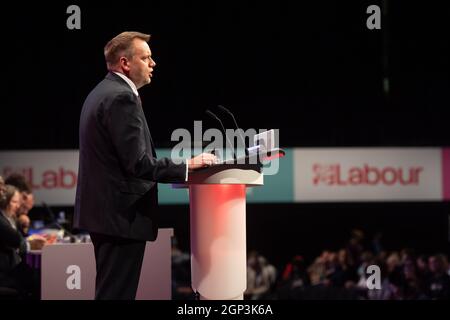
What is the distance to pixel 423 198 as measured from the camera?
9.18 metres

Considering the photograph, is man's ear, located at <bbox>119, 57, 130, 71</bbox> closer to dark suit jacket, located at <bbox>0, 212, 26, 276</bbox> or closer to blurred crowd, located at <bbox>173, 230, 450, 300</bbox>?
dark suit jacket, located at <bbox>0, 212, 26, 276</bbox>

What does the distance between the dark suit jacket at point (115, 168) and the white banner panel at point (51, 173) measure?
599 cm

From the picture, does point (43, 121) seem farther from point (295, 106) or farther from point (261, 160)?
point (261, 160)

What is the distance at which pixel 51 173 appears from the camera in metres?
8.80

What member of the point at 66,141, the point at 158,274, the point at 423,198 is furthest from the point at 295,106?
the point at 158,274

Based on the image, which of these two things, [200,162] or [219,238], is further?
[219,238]

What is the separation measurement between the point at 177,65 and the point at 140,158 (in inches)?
233

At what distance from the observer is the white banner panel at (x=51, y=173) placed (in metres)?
8.74

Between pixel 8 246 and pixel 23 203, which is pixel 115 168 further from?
pixel 23 203

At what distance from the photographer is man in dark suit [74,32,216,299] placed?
9.36 feet

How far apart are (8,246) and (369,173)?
5737 millimetres

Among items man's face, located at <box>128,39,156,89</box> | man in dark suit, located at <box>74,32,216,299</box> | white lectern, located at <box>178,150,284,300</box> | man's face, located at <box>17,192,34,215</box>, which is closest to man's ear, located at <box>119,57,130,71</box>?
man's face, located at <box>128,39,156,89</box>

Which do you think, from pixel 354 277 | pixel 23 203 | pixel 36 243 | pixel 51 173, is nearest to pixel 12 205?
pixel 36 243

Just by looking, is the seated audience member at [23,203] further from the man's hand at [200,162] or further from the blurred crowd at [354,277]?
the man's hand at [200,162]
